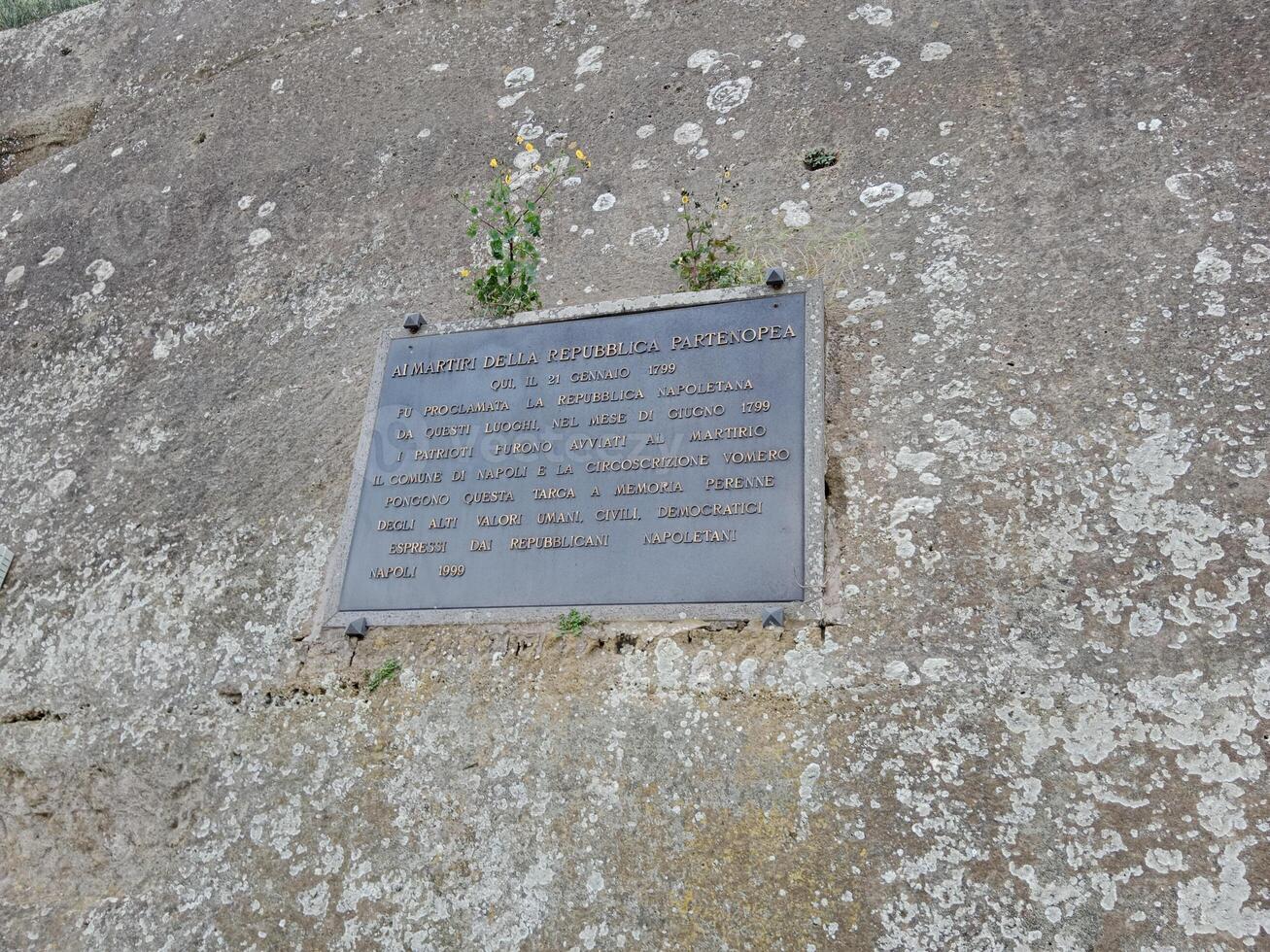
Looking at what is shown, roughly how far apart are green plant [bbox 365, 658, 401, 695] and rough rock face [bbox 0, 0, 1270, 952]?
27 mm

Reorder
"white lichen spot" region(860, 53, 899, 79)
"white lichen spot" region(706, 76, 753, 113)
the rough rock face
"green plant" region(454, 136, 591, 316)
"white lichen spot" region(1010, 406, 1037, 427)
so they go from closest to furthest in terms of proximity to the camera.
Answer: the rough rock face < "white lichen spot" region(1010, 406, 1037, 427) < "green plant" region(454, 136, 591, 316) < "white lichen spot" region(860, 53, 899, 79) < "white lichen spot" region(706, 76, 753, 113)

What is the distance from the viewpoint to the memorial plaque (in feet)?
8.48

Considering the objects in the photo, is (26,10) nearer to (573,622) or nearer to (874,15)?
(874,15)

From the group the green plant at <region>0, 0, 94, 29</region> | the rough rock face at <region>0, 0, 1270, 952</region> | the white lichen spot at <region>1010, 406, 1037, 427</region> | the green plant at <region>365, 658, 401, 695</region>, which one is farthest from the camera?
the green plant at <region>0, 0, 94, 29</region>

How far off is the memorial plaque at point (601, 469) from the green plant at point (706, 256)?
0.14 meters

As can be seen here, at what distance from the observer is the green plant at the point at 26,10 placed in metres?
5.71

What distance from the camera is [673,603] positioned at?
2541 mm

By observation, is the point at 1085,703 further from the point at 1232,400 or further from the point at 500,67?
the point at 500,67

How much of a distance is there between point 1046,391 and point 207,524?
107 inches

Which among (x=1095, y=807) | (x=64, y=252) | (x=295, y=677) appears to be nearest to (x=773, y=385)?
(x=1095, y=807)

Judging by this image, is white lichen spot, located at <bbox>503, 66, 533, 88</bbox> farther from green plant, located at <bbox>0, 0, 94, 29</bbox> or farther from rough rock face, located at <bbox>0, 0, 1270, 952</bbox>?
green plant, located at <bbox>0, 0, 94, 29</bbox>

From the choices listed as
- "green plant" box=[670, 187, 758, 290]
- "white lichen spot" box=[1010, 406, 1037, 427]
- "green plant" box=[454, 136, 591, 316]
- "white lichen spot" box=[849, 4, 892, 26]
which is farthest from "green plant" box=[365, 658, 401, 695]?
"white lichen spot" box=[849, 4, 892, 26]

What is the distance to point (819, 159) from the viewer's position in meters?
3.33

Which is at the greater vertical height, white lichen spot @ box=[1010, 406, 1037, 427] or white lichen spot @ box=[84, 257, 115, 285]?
white lichen spot @ box=[84, 257, 115, 285]
